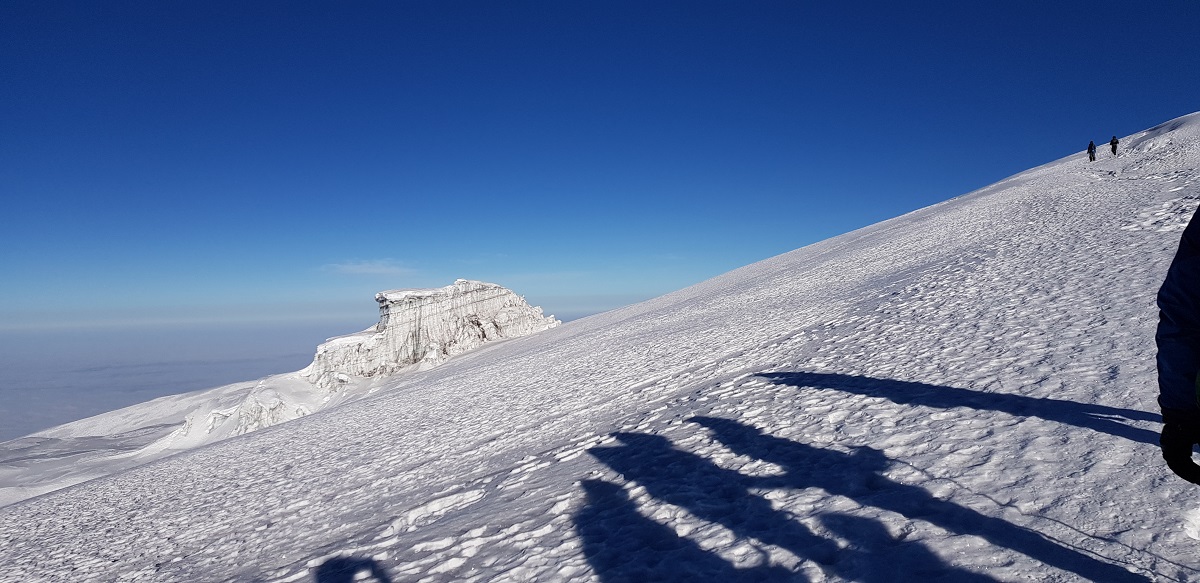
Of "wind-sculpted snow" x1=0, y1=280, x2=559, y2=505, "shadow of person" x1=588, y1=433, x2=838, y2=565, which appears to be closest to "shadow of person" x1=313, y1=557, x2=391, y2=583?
"shadow of person" x1=588, y1=433, x2=838, y2=565

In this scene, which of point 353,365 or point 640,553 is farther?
point 353,365

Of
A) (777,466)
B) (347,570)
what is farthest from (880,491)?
(347,570)

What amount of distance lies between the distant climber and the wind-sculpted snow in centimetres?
3417

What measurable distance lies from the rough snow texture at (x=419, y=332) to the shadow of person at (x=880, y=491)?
108ft

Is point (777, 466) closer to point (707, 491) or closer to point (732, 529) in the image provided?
point (707, 491)

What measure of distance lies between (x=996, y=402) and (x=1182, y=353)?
11.9 ft

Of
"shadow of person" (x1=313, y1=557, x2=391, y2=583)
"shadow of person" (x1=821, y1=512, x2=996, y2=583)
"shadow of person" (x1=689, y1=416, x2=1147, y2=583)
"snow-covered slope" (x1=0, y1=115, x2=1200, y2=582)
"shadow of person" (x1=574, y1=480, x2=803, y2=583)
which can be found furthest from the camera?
"shadow of person" (x1=313, y1=557, x2=391, y2=583)

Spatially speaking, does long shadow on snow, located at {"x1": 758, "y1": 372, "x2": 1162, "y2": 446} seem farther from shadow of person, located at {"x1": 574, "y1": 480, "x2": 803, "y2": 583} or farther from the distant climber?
shadow of person, located at {"x1": 574, "y1": 480, "x2": 803, "y2": 583}

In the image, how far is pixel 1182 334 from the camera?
2617 millimetres

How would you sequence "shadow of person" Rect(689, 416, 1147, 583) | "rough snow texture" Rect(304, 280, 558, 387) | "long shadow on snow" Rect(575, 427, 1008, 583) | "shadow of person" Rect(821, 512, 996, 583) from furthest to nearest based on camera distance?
"rough snow texture" Rect(304, 280, 558, 387) < "long shadow on snow" Rect(575, 427, 1008, 583) < "shadow of person" Rect(821, 512, 996, 583) < "shadow of person" Rect(689, 416, 1147, 583)

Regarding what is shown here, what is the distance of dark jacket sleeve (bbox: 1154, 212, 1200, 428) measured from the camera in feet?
8.29

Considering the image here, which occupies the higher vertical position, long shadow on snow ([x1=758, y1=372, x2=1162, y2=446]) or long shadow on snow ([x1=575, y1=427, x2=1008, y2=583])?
long shadow on snow ([x1=758, y1=372, x2=1162, y2=446])

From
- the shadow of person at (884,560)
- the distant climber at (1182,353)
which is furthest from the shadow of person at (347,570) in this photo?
the distant climber at (1182,353)

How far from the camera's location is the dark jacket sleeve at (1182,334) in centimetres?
253
